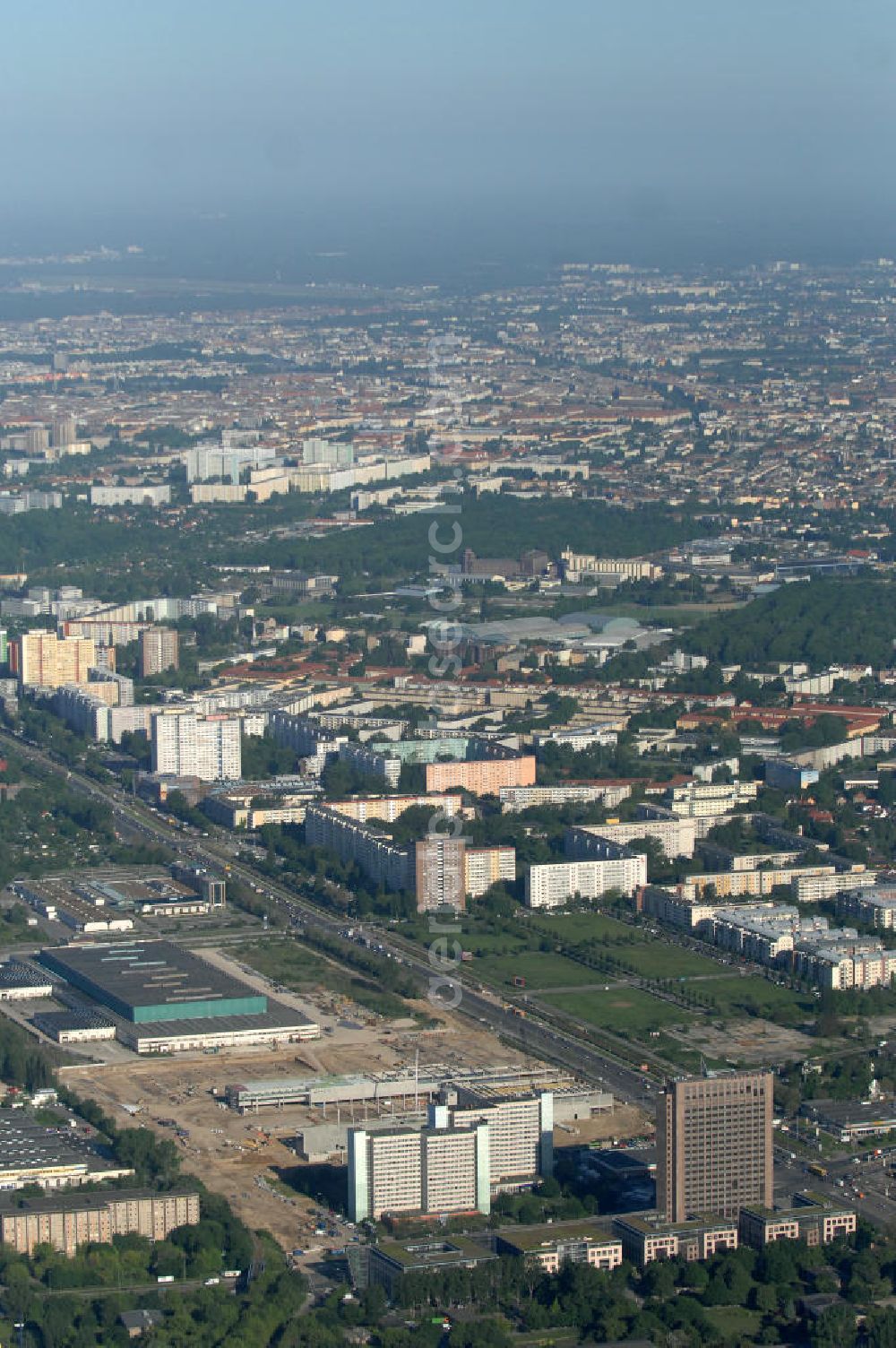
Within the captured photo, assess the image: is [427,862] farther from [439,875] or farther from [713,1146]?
[713,1146]

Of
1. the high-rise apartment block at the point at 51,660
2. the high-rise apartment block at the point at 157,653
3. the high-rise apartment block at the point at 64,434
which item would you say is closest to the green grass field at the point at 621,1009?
the high-rise apartment block at the point at 51,660

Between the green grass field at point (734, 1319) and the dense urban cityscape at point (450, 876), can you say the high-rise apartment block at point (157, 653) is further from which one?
the green grass field at point (734, 1319)

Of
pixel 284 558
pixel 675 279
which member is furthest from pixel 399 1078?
pixel 675 279

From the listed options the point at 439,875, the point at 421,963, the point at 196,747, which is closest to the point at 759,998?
the point at 421,963

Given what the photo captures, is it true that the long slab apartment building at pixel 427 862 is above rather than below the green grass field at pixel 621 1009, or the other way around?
above

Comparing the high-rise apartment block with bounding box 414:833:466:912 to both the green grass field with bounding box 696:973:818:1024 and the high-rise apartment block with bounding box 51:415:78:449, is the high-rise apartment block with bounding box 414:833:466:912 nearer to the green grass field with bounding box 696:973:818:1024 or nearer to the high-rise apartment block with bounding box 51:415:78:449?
the green grass field with bounding box 696:973:818:1024

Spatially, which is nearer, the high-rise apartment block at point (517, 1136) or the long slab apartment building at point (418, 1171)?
the long slab apartment building at point (418, 1171)
